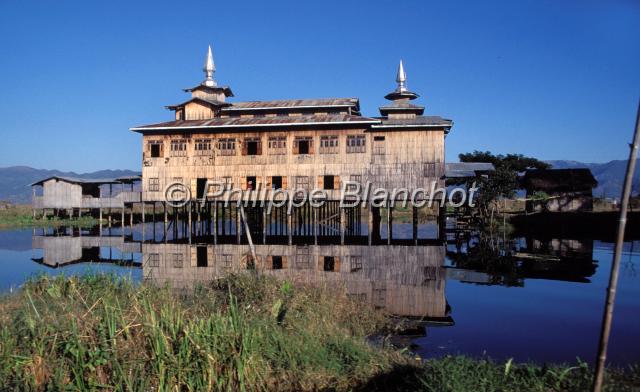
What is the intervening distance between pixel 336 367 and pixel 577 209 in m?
38.5

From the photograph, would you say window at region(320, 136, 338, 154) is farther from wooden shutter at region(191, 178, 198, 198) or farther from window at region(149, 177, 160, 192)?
window at region(149, 177, 160, 192)

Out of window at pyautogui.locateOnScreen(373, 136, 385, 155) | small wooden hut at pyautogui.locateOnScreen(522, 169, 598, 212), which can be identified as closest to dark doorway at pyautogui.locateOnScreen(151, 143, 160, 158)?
window at pyautogui.locateOnScreen(373, 136, 385, 155)

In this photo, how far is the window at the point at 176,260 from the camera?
68.2ft

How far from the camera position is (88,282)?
12.0 meters

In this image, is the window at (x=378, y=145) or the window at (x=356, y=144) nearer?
the window at (x=356, y=144)

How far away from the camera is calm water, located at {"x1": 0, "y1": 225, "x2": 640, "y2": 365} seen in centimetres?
1095

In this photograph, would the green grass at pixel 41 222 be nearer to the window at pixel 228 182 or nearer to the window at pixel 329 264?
the window at pixel 228 182

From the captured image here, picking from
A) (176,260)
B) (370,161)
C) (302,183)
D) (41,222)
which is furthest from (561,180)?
(41,222)

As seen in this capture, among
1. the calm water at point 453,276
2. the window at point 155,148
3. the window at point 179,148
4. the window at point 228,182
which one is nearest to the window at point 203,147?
the window at point 179,148

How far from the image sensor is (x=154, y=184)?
94.0 feet

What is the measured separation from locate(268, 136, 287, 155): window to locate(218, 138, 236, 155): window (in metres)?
2.10

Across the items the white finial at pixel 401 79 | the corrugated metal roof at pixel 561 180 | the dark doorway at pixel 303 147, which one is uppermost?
the white finial at pixel 401 79

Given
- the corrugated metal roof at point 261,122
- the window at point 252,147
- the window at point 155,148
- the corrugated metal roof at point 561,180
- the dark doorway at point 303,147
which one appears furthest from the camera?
the corrugated metal roof at point 561,180

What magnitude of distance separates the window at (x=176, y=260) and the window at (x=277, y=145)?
7.46 metres
